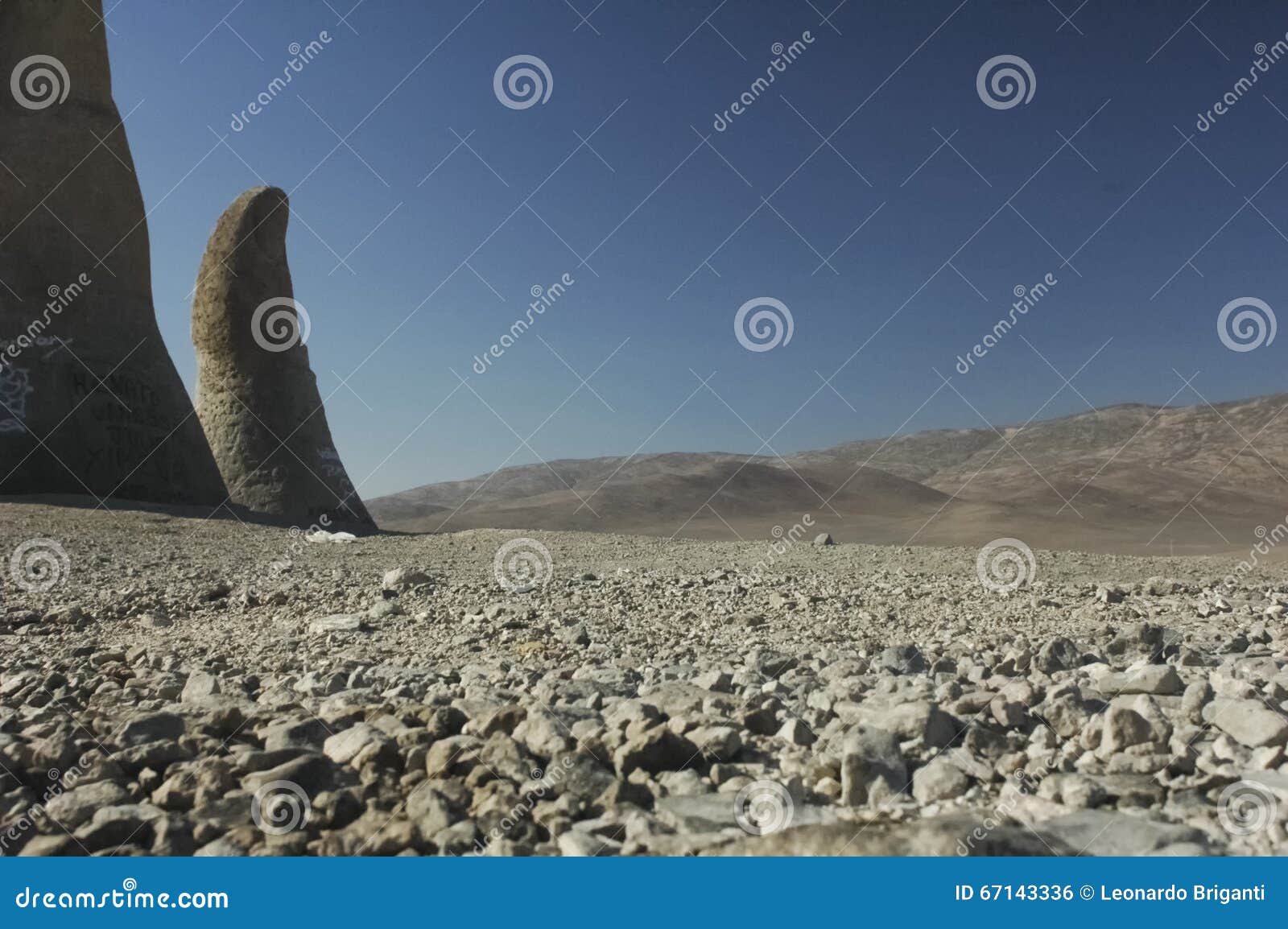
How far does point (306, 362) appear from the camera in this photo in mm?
16078

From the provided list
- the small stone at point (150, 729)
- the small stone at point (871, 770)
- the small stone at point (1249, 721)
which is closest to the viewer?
the small stone at point (871, 770)

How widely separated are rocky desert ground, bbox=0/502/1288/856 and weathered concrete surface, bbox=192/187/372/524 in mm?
10153

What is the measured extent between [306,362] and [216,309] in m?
1.76

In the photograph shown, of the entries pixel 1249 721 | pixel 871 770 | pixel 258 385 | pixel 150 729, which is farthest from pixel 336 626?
pixel 258 385

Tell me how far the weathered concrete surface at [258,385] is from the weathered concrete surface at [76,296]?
68.1 inches

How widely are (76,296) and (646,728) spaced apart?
12.6 meters

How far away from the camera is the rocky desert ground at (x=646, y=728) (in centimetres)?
223

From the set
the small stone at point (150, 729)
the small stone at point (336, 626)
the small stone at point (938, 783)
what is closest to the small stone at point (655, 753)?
the small stone at point (938, 783)

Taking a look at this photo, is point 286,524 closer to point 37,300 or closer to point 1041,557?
point 37,300

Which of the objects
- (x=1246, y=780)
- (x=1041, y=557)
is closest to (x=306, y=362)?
(x=1041, y=557)

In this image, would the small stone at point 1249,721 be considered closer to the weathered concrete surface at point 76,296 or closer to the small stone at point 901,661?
the small stone at point 901,661

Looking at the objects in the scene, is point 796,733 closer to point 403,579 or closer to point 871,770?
point 871,770

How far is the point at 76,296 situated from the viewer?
38.9 feet

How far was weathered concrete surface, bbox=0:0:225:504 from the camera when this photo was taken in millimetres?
11125
